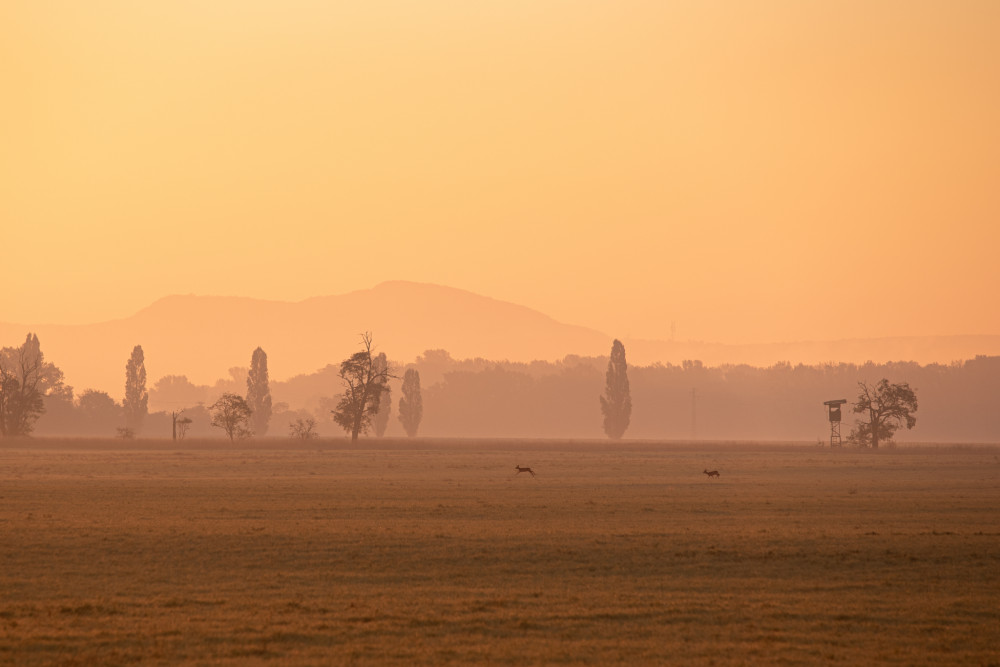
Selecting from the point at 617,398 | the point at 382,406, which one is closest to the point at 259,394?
the point at 382,406

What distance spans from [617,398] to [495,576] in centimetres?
14164

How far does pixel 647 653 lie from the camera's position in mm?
16844

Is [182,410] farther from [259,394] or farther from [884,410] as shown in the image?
[884,410]

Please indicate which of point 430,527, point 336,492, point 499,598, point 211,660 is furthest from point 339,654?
point 336,492

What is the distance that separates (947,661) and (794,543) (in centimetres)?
1305

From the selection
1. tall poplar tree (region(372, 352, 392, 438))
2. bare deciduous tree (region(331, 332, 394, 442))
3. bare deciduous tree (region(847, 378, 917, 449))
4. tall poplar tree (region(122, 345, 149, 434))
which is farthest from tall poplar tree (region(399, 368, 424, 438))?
bare deciduous tree (region(847, 378, 917, 449))

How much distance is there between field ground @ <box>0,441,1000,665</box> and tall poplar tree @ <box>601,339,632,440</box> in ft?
375

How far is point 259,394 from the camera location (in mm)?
158375

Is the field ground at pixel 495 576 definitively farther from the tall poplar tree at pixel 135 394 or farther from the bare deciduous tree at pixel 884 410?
the tall poplar tree at pixel 135 394

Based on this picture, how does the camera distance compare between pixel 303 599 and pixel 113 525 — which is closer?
pixel 303 599

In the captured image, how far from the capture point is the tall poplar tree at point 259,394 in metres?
157

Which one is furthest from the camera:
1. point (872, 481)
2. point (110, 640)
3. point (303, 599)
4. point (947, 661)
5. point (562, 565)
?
point (872, 481)

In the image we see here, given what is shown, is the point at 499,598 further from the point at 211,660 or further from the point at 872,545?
the point at 872,545

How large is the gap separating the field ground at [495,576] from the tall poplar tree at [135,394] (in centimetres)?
12059
